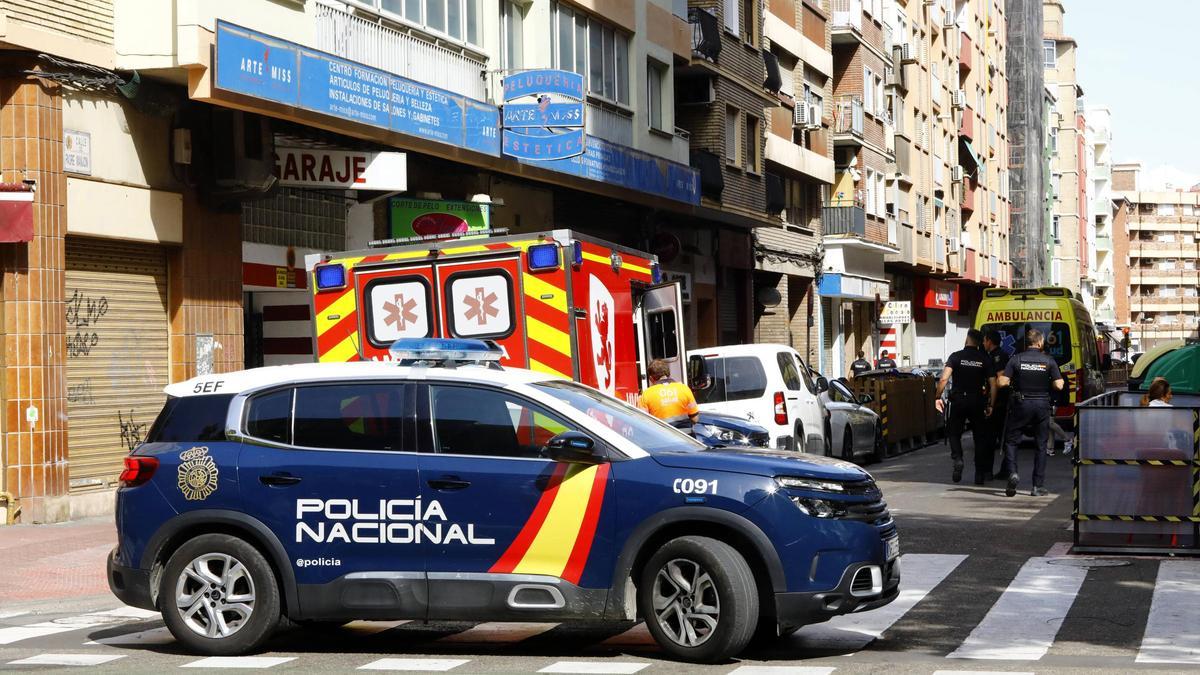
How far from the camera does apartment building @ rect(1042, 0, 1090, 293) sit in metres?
117

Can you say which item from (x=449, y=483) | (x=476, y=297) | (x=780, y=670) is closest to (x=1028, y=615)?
(x=780, y=670)

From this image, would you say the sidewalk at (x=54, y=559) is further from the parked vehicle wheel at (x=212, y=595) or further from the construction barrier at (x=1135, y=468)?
the construction barrier at (x=1135, y=468)

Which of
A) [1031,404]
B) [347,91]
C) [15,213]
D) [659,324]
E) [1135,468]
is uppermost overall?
[347,91]

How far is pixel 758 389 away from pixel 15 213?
8.88 metres

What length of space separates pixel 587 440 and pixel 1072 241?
115442 millimetres

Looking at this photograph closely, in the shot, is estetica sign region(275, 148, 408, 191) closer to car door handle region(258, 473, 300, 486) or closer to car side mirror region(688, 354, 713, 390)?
car side mirror region(688, 354, 713, 390)

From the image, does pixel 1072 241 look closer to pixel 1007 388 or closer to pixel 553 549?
pixel 1007 388

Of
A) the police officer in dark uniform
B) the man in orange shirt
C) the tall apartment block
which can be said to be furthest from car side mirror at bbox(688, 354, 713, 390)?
the tall apartment block

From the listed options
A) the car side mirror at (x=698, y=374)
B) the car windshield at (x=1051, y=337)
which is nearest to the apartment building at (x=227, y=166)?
the car side mirror at (x=698, y=374)

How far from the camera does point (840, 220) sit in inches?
1919

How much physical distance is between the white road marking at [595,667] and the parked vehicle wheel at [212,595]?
1576 millimetres

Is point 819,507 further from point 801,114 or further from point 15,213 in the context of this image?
point 801,114

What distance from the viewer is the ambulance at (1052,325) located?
91.3 feet

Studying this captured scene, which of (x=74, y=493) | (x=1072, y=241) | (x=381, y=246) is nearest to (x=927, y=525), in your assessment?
(x=381, y=246)
